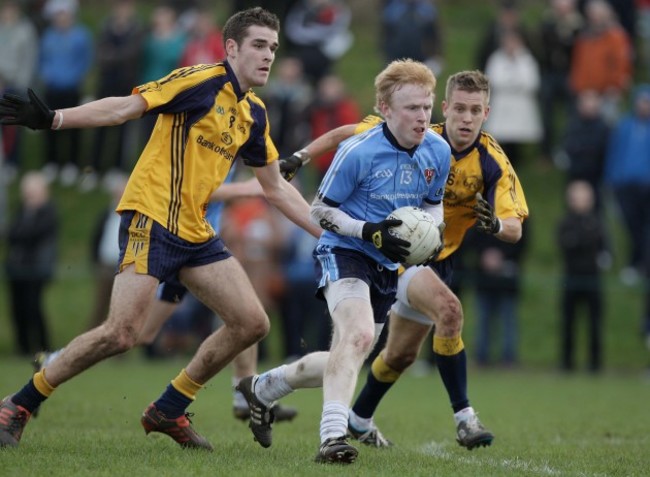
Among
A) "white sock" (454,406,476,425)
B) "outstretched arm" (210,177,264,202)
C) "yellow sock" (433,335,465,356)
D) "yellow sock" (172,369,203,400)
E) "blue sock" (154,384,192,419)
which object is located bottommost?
"white sock" (454,406,476,425)

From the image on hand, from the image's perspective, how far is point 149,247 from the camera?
24.0ft

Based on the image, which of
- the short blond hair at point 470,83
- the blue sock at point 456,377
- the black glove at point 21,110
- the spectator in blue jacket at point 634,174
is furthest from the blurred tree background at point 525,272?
the black glove at point 21,110

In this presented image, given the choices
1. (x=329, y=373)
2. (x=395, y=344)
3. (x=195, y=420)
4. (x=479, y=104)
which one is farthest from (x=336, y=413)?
(x=195, y=420)

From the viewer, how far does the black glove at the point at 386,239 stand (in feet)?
23.1

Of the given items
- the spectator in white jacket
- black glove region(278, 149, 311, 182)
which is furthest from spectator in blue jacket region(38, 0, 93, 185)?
black glove region(278, 149, 311, 182)

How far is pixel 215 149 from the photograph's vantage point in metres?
7.48

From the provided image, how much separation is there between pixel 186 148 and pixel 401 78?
1386 millimetres

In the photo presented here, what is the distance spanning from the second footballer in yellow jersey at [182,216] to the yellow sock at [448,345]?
1289mm

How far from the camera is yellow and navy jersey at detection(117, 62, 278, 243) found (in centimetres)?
734

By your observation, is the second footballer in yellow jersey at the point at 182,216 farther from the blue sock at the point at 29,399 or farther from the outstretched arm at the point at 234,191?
the outstretched arm at the point at 234,191

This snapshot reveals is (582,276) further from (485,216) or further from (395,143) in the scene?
(395,143)

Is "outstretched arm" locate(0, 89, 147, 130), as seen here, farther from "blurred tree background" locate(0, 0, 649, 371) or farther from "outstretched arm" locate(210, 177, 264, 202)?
"blurred tree background" locate(0, 0, 649, 371)

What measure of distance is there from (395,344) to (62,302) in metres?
10.9

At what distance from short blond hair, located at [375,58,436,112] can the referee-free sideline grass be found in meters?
2.24
